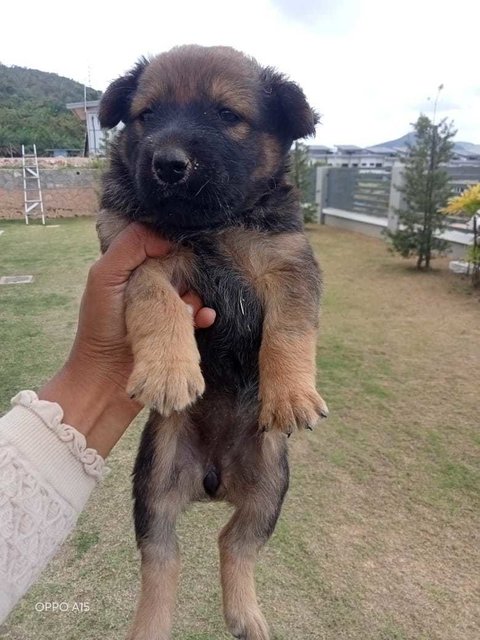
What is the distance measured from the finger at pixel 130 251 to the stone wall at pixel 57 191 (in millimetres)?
20503

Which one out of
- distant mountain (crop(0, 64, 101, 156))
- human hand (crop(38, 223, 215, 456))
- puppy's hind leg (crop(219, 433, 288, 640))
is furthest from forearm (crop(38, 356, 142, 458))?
distant mountain (crop(0, 64, 101, 156))

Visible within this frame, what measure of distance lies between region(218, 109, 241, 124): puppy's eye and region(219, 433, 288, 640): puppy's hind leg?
4.43 ft

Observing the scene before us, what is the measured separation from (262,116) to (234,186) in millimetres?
442

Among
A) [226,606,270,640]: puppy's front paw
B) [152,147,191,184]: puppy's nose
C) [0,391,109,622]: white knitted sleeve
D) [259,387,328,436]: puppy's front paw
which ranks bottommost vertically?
[226,606,270,640]: puppy's front paw

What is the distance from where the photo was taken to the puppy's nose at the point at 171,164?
1.89 meters

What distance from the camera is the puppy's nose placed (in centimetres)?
189

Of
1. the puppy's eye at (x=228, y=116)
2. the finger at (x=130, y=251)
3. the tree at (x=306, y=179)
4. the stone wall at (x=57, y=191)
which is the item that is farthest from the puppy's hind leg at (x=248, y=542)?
the stone wall at (x=57, y=191)

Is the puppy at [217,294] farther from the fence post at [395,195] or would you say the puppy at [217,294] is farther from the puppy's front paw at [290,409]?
the fence post at [395,195]

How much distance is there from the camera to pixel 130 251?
2.21m

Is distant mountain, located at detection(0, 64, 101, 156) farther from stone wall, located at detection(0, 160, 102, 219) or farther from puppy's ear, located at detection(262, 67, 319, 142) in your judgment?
puppy's ear, located at detection(262, 67, 319, 142)

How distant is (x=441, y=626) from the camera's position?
9.68 ft

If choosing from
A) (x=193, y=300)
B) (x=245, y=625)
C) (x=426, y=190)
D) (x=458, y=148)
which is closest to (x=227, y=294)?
(x=193, y=300)

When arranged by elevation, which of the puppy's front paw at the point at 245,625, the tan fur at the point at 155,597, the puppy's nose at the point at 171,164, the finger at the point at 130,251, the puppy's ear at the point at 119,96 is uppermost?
the puppy's ear at the point at 119,96

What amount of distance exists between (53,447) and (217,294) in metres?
0.86
